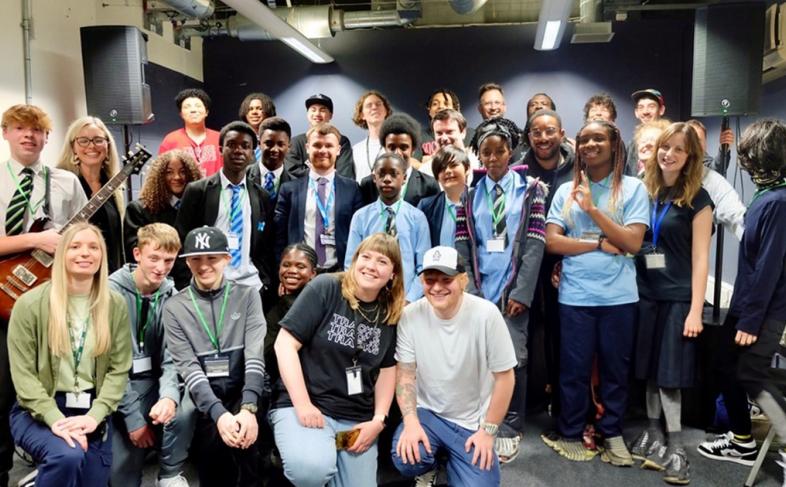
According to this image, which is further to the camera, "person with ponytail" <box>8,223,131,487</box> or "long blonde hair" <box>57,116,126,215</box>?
"long blonde hair" <box>57,116,126,215</box>

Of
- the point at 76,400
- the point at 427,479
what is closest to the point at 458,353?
the point at 427,479

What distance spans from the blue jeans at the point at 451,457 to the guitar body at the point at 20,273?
5.58ft

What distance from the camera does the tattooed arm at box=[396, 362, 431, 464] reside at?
2.28m

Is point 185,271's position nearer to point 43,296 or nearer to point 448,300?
point 43,296

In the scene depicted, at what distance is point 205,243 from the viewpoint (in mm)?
2453

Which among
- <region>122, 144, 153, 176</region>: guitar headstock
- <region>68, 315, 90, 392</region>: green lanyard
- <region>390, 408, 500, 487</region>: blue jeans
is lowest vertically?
<region>390, 408, 500, 487</region>: blue jeans

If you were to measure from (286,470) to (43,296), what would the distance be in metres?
1.15

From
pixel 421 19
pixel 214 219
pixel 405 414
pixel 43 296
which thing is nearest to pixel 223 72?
pixel 421 19

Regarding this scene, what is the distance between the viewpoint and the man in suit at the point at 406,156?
3197 mm

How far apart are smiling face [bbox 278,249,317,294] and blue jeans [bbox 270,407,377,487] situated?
0.64 m

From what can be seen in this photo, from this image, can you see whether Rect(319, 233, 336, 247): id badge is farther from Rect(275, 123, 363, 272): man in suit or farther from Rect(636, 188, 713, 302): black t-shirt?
Rect(636, 188, 713, 302): black t-shirt

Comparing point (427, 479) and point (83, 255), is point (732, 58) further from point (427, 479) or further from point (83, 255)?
point (83, 255)

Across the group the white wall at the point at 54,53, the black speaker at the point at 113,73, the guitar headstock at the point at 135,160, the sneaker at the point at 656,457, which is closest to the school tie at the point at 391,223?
the guitar headstock at the point at 135,160

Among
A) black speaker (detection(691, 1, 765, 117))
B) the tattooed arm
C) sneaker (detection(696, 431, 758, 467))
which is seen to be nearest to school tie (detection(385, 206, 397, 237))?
the tattooed arm
